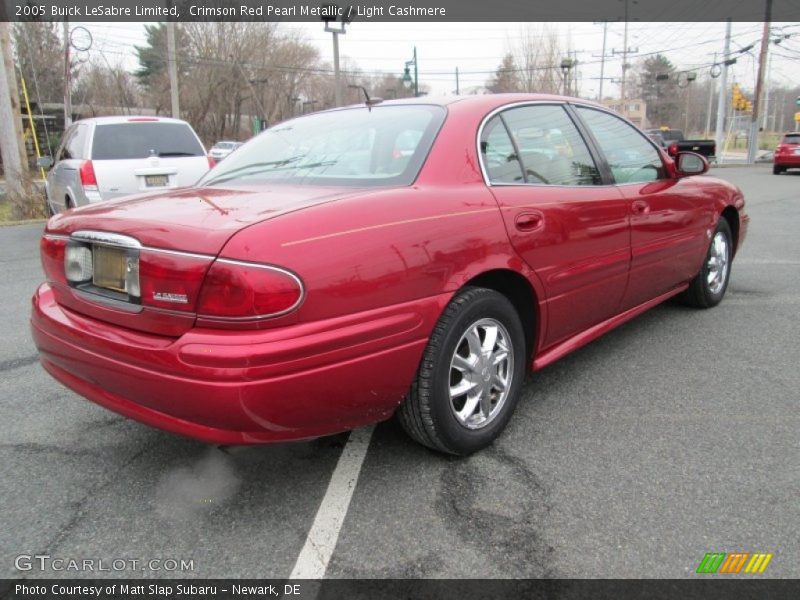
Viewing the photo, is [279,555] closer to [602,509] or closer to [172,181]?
[602,509]

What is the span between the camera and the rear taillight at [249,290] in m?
1.93

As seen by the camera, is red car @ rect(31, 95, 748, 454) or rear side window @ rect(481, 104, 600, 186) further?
rear side window @ rect(481, 104, 600, 186)

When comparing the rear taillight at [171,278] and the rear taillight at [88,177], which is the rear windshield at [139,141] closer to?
the rear taillight at [88,177]

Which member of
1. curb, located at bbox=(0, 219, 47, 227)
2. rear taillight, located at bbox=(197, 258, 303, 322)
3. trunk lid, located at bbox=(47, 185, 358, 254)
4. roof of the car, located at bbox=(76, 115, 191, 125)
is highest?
roof of the car, located at bbox=(76, 115, 191, 125)

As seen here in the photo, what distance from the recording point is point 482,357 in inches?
103

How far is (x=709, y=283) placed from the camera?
4762 millimetres

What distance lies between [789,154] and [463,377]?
23.9 meters

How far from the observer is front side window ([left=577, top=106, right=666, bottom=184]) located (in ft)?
11.7

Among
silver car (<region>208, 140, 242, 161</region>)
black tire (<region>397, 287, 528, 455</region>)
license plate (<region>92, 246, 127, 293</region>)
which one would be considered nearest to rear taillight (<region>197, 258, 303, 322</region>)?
license plate (<region>92, 246, 127, 293</region>)

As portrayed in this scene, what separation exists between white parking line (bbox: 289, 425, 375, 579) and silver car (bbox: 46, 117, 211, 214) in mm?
5668

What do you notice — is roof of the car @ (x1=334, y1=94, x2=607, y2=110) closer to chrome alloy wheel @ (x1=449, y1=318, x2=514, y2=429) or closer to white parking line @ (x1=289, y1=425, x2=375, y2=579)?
chrome alloy wheel @ (x1=449, y1=318, x2=514, y2=429)

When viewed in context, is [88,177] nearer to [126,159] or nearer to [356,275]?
[126,159]

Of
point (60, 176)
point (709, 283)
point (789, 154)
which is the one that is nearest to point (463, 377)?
point (709, 283)

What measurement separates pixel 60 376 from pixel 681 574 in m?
2.39
